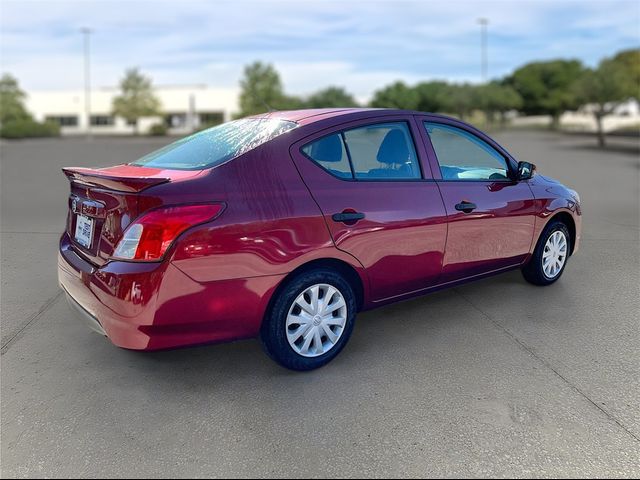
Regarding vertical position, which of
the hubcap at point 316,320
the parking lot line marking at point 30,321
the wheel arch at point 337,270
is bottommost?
the parking lot line marking at point 30,321

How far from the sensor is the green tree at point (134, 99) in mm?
70062

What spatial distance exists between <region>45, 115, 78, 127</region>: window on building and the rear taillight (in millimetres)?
83759

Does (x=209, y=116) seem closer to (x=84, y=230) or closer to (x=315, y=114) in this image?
(x=315, y=114)

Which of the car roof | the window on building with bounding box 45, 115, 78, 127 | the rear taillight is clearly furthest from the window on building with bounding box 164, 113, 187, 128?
the rear taillight

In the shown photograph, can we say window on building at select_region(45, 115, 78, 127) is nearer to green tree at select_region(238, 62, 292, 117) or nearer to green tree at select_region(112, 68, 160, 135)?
green tree at select_region(112, 68, 160, 135)

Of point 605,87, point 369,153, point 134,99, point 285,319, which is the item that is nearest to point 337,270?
point 285,319

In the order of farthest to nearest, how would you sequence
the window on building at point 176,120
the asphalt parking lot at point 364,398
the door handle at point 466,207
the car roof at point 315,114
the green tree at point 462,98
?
the window on building at point 176,120, the green tree at point 462,98, the door handle at point 466,207, the car roof at point 315,114, the asphalt parking lot at point 364,398

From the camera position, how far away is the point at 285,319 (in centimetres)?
356

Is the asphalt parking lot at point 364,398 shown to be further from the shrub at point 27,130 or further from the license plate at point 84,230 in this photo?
the shrub at point 27,130

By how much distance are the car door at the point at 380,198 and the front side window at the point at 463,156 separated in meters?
0.24

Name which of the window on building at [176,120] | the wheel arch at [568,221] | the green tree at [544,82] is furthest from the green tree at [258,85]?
the wheel arch at [568,221]

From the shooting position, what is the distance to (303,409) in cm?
327

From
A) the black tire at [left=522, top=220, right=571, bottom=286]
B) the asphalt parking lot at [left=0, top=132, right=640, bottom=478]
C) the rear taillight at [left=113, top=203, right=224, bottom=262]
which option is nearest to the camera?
the asphalt parking lot at [left=0, top=132, right=640, bottom=478]

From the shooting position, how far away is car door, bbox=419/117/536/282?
14.4ft
